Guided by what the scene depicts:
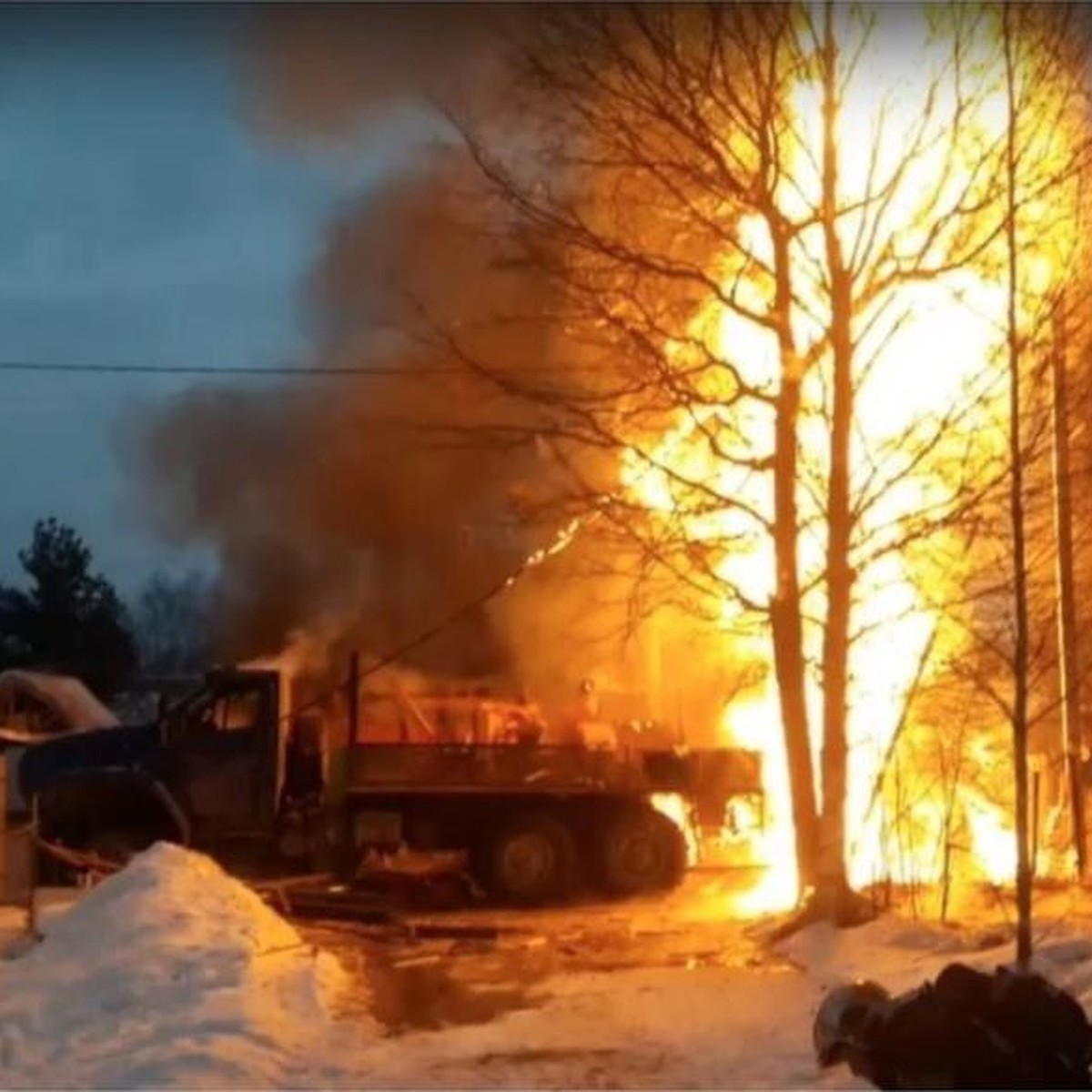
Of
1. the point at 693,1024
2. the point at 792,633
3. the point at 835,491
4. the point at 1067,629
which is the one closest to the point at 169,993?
the point at 693,1024

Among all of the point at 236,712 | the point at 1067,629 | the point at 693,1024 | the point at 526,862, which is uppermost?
the point at 1067,629

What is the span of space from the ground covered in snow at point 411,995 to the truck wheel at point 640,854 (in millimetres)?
2938

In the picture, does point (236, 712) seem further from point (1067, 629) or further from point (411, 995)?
point (1067, 629)

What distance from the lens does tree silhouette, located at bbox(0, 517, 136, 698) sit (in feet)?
144

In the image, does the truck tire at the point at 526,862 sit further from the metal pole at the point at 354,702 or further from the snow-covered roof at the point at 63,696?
the snow-covered roof at the point at 63,696

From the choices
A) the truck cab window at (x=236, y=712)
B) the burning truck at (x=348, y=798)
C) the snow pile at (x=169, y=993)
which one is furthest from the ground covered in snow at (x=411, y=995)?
the truck cab window at (x=236, y=712)

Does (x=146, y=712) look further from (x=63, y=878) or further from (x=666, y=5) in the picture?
(x=666, y=5)

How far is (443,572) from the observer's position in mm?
28562

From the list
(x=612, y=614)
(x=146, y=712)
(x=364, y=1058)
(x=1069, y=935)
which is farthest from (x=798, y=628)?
(x=146, y=712)

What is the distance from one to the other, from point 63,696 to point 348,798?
50.4ft

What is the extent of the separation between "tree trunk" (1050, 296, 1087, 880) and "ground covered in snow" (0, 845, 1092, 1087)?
2.76 meters

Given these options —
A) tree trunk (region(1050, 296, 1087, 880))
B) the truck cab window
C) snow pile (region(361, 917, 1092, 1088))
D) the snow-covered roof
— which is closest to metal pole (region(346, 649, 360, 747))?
the truck cab window

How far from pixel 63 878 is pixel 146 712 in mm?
26773

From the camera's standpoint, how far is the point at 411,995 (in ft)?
37.4
